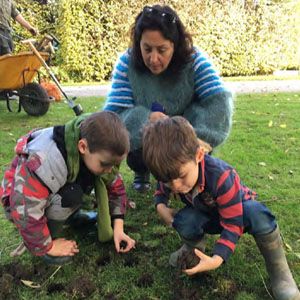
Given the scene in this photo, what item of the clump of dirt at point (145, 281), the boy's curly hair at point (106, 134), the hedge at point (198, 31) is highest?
the boy's curly hair at point (106, 134)

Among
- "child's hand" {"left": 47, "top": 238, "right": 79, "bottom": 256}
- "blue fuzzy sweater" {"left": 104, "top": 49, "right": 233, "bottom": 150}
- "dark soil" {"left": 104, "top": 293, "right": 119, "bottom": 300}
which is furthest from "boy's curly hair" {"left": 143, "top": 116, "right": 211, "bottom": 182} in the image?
"blue fuzzy sweater" {"left": 104, "top": 49, "right": 233, "bottom": 150}

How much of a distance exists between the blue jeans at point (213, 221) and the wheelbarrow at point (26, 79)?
11.1ft

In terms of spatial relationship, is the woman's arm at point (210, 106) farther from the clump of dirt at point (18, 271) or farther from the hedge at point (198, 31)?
the hedge at point (198, 31)

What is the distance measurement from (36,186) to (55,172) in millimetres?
97

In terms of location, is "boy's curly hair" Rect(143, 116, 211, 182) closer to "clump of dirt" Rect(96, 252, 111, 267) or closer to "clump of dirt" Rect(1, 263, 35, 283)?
"clump of dirt" Rect(96, 252, 111, 267)

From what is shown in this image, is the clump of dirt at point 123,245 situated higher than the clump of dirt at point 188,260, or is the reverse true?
the clump of dirt at point 188,260

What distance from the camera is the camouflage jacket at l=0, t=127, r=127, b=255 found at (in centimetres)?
183

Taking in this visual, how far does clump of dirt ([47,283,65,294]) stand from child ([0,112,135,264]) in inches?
5.6

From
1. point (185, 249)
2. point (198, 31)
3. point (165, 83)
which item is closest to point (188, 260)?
point (185, 249)

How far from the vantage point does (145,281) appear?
74.7 inches

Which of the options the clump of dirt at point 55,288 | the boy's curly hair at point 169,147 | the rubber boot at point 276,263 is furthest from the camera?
the clump of dirt at point 55,288

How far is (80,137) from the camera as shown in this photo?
6.13ft

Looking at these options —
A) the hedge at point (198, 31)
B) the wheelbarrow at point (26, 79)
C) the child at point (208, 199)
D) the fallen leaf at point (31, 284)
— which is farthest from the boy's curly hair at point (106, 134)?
the hedge at point (198, 31)

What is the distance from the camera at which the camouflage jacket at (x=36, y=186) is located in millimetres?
1827
